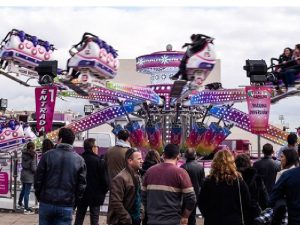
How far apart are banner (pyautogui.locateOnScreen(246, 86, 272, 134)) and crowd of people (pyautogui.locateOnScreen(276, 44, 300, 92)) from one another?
2.36 metres

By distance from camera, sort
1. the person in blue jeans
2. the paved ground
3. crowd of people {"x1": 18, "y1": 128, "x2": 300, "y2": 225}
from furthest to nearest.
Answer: the person in blue jeans, the paved ground, crowd of people {"x1": 18, "y1": 128, "x2": 300, "y2": 225}

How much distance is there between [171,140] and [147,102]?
170 cm

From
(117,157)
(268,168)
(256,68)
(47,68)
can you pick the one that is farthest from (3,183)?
(268,168)

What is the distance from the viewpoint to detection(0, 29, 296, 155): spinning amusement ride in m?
16.2

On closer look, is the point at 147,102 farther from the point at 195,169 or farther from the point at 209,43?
the point at 195,169

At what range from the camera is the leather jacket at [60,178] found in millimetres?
6602

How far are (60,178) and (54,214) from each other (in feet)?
1.33

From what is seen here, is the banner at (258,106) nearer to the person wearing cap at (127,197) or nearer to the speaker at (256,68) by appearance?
the speaker at (256,68)

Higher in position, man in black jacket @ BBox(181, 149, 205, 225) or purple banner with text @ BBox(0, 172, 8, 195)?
man in black jacket @ BBox(181, 149, 205, 225)

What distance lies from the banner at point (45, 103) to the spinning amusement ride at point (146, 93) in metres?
2.23

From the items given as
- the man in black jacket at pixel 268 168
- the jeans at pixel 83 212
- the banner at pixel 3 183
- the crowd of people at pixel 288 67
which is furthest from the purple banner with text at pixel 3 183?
the crowd of people at pixel 288 67

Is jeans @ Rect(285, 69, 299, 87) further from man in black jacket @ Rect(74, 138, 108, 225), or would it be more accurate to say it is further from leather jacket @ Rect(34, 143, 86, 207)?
leather jacket @ Rect(34, 143, 86, 207)

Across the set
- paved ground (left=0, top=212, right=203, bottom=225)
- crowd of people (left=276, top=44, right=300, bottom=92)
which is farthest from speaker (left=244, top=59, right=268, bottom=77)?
paved ground (left=0, top=212, right=203, bottom=225)

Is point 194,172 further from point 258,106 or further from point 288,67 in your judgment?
point 288,67
